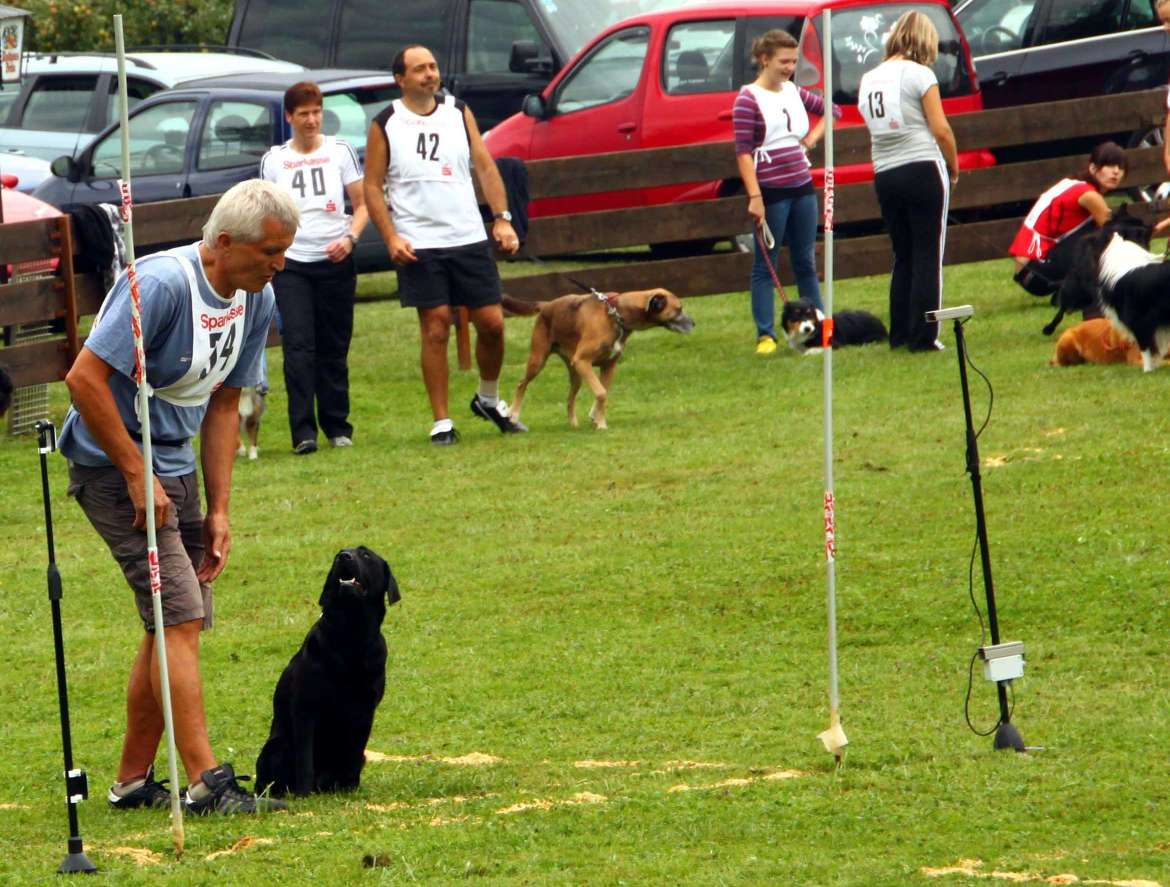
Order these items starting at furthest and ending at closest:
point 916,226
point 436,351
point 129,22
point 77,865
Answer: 1. point 129,22
2. point 916,226
3. point 436,351
4. point 77,865

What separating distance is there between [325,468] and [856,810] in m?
6.58

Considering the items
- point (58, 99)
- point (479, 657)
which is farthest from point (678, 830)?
point (58, 99)

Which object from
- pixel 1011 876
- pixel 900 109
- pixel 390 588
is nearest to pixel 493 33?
pixel 900 109

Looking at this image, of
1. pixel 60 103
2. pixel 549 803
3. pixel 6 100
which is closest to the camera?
pixel 549 803

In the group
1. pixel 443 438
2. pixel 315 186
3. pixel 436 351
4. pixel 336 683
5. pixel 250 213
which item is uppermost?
pixel 250 213

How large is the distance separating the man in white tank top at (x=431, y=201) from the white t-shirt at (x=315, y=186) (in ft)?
1.17

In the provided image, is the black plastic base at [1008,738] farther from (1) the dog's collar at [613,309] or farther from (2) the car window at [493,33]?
(2) the car window at [493,33]

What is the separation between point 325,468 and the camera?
11383 millimetres

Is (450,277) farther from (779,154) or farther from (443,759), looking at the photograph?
(443,759)

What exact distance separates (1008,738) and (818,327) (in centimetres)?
784

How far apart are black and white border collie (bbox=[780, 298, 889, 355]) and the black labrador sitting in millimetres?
7963

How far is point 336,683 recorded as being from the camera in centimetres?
582

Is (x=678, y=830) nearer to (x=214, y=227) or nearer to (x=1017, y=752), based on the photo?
(x=1017, y=752)

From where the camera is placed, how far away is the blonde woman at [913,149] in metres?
12.1
